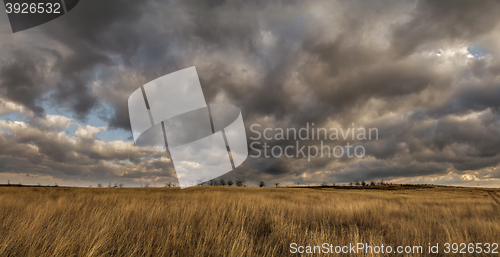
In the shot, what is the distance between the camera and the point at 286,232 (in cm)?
561

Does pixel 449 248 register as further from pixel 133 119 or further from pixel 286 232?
pixel 133 119

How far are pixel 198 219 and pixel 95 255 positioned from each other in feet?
12.0

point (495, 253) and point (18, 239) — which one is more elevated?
point (18, 239)

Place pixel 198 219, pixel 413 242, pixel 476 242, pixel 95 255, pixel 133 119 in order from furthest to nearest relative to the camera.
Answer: pixel 133 119 → pixel 198 219 → pixel 476 242 → pixel 413 242 → pixel 95 255

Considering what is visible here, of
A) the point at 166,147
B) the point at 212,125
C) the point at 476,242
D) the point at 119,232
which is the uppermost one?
the point at 212,125

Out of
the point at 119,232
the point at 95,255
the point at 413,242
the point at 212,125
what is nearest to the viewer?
the point at 95,255

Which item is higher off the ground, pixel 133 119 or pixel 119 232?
pixel 133 119

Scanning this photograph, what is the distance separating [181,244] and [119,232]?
1.73 meters

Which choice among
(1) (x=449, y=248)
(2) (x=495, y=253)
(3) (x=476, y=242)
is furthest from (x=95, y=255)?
(3) (x=476, y=242)

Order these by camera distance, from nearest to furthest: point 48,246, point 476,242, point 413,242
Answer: point 48,246 < point 413,242 < point 476,242

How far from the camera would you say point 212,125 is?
35.8 ft

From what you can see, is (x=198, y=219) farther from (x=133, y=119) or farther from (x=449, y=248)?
(x=449, y=248)

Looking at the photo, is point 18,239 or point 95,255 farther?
point 18,239

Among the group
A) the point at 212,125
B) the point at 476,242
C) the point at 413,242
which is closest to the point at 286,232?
the point at 413,242
